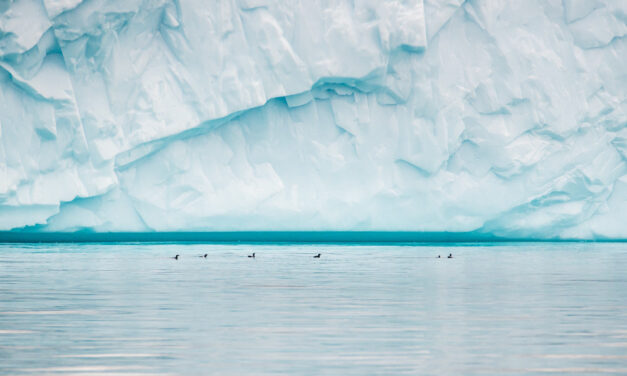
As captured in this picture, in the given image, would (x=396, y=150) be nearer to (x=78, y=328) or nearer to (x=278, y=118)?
(x=278, y=118)

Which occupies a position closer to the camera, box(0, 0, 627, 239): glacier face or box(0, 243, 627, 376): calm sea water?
box(0, 243, 627, 376): calm sea water

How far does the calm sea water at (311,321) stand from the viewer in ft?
23.2

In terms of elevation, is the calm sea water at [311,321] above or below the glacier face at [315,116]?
below

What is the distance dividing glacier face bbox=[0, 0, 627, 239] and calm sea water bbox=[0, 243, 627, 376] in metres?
6.26

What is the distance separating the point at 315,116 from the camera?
84.3 ft

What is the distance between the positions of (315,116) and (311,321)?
16.4m

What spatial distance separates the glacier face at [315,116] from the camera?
23.3 metres

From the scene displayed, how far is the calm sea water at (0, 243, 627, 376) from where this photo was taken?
7.07 meters

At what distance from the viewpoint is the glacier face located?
23281 millimetres

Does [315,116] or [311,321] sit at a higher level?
[315,116]

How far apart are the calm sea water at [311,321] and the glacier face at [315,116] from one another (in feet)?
20.5

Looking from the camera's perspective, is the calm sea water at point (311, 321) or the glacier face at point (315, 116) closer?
the calm sea water at point (311, 321)

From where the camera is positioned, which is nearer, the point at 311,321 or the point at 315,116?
the point at 311,321

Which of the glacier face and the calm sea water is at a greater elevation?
the glacier face
